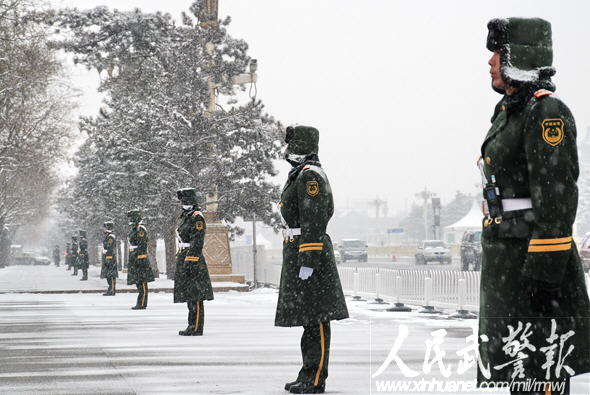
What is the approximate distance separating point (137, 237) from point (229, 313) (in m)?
3.14

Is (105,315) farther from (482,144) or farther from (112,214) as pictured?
(112,214)

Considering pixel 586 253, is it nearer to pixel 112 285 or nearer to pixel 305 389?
pixel 112 285

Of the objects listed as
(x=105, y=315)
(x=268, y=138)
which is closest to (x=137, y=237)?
(x=105, y=315)

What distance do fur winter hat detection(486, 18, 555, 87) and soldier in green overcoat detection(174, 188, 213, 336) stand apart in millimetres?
10012

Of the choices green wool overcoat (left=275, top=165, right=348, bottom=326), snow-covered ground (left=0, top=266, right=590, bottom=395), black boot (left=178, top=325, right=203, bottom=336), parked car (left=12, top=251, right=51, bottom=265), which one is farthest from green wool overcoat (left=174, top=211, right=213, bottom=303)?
parked car (left=12, top=251, right=51, bottom=265)

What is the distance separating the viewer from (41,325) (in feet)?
58.4

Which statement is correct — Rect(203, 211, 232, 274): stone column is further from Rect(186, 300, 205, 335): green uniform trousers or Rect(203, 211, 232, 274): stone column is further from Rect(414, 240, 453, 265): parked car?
Rect(414, 240, 453, 265): parked car

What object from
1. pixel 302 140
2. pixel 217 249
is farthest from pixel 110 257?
pixel 302 140

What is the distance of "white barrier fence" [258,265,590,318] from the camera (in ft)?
63.5

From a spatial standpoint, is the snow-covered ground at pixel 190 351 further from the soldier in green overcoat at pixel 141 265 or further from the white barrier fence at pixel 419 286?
the white barrier fence at pixel 419 286

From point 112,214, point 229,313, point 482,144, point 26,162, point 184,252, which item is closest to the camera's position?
point 482,144

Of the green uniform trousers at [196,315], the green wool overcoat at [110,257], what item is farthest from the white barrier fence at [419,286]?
Result: the green wool overcoat at [110,257]

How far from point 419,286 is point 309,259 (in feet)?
44.0

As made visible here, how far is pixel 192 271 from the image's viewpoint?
14.7 metres
